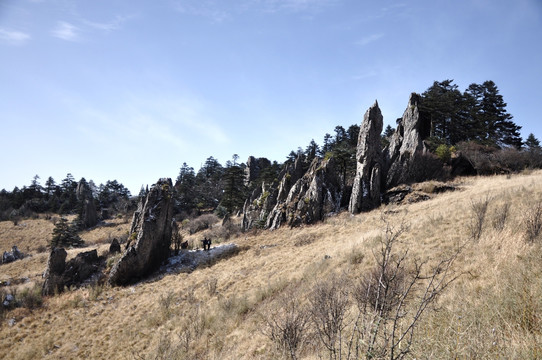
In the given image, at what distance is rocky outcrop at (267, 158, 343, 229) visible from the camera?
2645cm

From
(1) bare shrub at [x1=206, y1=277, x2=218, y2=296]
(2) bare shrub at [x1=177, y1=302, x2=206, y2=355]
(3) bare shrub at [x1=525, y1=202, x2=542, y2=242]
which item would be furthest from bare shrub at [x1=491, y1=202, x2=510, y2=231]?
(1) bare shrub at [x1=206, y1=277, x2=218, y2=296]

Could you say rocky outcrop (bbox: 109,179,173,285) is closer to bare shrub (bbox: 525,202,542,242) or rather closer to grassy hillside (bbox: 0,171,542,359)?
grassy hillside (bbox: 0,171,542,359)

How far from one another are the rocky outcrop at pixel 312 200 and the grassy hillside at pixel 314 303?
582 cm

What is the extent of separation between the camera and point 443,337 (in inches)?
143

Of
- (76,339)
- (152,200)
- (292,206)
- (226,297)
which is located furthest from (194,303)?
(292,206)

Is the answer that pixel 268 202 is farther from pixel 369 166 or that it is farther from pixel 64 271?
pixel 64 271

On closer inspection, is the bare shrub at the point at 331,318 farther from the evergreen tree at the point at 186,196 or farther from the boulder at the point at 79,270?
the evergreen tree at the point at 186,196

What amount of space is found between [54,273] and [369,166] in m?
29.6

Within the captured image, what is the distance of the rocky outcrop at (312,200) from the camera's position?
26453 millimetres

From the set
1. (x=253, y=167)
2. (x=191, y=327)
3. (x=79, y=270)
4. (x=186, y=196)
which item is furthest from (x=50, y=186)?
(x=191, y=327)

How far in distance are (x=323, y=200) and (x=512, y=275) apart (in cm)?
2213

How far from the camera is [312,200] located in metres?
27.1

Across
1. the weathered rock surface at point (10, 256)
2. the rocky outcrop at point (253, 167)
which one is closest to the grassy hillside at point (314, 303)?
the weathered rock surface at point (10, 256)

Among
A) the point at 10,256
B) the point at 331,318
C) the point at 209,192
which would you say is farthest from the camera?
the point at 209,192
